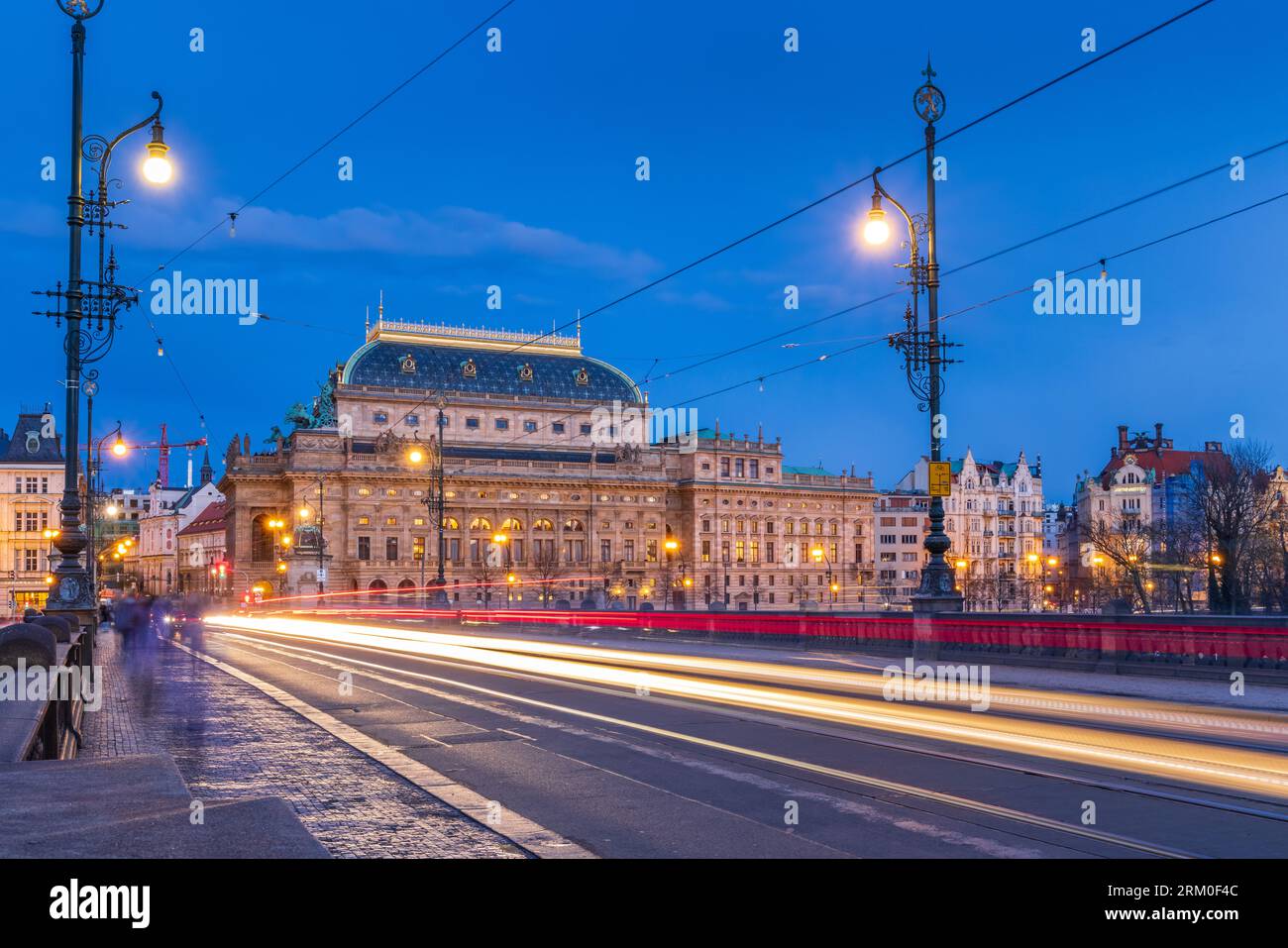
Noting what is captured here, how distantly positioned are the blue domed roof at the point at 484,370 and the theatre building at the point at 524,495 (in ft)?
0.63

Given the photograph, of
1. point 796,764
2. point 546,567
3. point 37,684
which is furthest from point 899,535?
point 37,684

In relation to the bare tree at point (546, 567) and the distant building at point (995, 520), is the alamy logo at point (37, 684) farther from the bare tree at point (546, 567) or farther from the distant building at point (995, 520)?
the distant building at point (995, 520)

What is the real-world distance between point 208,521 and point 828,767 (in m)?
148

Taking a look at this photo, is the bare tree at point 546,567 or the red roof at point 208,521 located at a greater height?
the red roof at point 208,521

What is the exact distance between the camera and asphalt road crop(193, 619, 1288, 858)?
9016 mm

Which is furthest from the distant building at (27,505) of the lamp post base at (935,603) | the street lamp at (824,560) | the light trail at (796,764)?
the lamp post base at (935,603)

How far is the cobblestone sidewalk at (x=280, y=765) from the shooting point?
30.5 ft

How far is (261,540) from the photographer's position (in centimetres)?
11044

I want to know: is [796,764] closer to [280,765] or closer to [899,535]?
[280,765]

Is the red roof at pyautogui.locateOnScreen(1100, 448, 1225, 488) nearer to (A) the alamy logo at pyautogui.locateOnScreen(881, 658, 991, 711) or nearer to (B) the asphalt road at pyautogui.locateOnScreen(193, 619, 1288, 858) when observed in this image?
(A) the alamy logo at pyautogui.locateOnScreen(881, 658, 991, 711)

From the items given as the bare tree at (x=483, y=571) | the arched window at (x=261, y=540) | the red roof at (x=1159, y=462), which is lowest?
the bare tree at (x=483, y=571)
